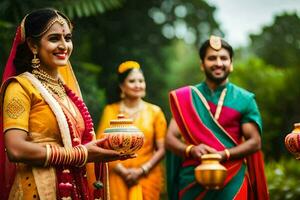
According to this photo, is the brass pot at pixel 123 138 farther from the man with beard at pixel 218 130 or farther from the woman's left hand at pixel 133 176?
the woman's left hand at pixel 133 176

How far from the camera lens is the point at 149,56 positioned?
13031 millimetres

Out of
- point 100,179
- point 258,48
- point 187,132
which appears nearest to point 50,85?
point 100,179

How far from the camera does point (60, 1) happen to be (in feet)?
30.6

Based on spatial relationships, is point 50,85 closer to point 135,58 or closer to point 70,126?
point 70,126

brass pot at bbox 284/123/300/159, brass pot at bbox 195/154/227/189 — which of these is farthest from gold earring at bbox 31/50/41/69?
brass pot at bbox 284/123/300/159

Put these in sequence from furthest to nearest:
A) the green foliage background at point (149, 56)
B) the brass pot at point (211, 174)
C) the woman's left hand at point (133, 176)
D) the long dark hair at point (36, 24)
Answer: the green foliage background at point (149, 56) < the woman's left hand at point (133, 176) < the brass pot at point (211, 174) < the long dark hair at point (36, 24)

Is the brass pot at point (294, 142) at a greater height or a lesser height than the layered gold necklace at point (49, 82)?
lesser

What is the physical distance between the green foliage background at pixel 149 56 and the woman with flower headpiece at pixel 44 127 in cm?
380

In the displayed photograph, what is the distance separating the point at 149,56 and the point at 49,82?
28.5 ft

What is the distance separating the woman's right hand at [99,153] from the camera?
4090mm

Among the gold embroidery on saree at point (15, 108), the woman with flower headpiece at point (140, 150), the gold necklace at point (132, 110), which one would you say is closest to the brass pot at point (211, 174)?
the gold embroidery on saree at point (15, 108)

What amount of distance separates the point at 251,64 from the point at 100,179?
1268 centimetres

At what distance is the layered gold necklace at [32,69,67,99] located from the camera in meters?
4.35

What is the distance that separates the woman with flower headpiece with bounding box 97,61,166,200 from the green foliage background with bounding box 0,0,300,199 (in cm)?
171
